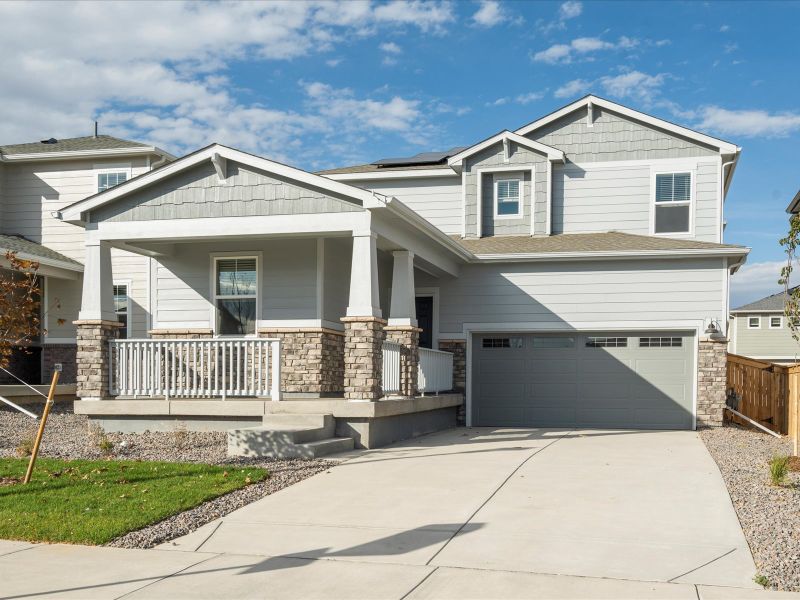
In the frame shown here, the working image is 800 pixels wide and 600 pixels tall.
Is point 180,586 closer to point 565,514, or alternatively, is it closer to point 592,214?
point 565,514

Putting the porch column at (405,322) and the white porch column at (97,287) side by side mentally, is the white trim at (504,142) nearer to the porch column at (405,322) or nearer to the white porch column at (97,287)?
the porch column at (405,322)

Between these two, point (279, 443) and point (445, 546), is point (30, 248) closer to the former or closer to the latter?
point (279, 443)

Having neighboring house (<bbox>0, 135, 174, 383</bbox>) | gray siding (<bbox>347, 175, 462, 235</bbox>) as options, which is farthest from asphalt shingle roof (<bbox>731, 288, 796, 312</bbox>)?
neighboring house (<bbox>0, 135, 174, 383</bbox>)

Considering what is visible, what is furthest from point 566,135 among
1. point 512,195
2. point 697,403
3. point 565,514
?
point 565,514

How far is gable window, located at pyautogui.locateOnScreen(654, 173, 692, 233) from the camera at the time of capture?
1853 centimetres

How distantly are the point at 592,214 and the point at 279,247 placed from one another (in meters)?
7.69

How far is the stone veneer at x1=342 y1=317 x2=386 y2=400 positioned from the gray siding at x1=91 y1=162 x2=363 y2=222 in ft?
5.78

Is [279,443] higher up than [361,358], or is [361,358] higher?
[361,358]

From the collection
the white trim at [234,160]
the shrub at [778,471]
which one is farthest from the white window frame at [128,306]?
the shrub at [778,471]

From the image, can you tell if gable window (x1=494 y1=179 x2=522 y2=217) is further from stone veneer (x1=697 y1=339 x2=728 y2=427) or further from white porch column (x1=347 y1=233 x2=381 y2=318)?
white porch column (x1=347 y1=233 x2=381 y2=318)

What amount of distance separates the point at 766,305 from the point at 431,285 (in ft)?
105

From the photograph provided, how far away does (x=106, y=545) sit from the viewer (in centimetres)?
708

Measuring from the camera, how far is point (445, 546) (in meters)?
6.97

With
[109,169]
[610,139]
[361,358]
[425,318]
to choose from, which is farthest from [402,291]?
[109,169]
